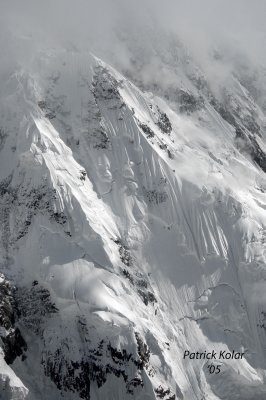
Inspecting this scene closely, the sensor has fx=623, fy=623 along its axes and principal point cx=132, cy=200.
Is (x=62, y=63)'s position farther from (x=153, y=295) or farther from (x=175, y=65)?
(x=153, y=295)

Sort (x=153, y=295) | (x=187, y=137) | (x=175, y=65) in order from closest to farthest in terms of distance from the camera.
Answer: (x=153, y=295) < (x=187, y=137) < (x=175, y=65)

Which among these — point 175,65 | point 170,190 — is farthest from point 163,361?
point 175,65

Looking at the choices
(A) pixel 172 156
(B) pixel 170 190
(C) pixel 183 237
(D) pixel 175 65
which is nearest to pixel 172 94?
(D) pixel 175 65

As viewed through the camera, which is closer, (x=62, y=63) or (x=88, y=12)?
(x=62, y=63)

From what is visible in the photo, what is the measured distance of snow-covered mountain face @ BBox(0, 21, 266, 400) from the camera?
73188 millimetres

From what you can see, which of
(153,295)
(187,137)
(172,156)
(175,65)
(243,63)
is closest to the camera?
(153,295)

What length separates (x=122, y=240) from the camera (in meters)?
86.7

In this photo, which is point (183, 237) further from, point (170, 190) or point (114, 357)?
point (114, 357)

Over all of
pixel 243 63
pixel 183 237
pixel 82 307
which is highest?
pixel 243 63

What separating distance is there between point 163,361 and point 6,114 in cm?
4401

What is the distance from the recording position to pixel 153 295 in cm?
8281

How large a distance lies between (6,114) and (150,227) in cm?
2787

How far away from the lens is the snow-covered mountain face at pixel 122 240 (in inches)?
2881

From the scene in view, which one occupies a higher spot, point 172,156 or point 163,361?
point 172,156
